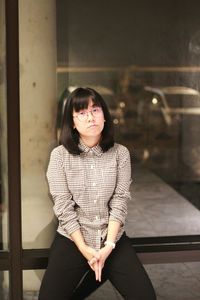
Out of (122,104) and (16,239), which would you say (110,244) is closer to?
(16,239)

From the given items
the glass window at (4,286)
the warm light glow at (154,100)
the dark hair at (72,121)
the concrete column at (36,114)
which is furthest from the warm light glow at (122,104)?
the dark hair at (72,121)

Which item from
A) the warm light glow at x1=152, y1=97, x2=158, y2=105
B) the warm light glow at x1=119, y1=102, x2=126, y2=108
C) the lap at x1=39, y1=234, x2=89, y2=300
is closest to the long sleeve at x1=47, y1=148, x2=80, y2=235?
the lap at x1=39, y1=234, x2=89, y2=300

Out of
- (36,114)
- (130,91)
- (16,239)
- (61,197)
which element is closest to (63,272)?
(61,197)

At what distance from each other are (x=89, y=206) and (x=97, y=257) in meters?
0.26

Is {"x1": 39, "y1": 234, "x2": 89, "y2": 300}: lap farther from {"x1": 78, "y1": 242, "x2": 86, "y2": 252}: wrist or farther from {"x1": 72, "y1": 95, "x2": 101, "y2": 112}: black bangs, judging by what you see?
{"x1": 72, "y1": 95, "x2": 101, "y2": 112}: black bangs

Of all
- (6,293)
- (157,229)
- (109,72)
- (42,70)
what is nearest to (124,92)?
(109,72)

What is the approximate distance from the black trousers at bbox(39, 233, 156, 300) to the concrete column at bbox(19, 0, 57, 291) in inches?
23.9

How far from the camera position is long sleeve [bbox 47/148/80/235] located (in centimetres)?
253

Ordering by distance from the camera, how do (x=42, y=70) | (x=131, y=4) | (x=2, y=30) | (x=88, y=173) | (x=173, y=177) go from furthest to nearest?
1. (x=173, y=177)
2. (x=131, y=4)
3. (x=42, y=70)
4. (x=2, y=30)
5. (x=88, y=173)

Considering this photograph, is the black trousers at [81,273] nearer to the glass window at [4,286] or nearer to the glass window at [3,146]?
the glass window at [3,146]

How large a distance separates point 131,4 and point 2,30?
1680 mm

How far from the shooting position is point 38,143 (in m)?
3.16

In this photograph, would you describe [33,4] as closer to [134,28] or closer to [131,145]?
[134,28]

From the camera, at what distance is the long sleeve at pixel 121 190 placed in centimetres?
259
